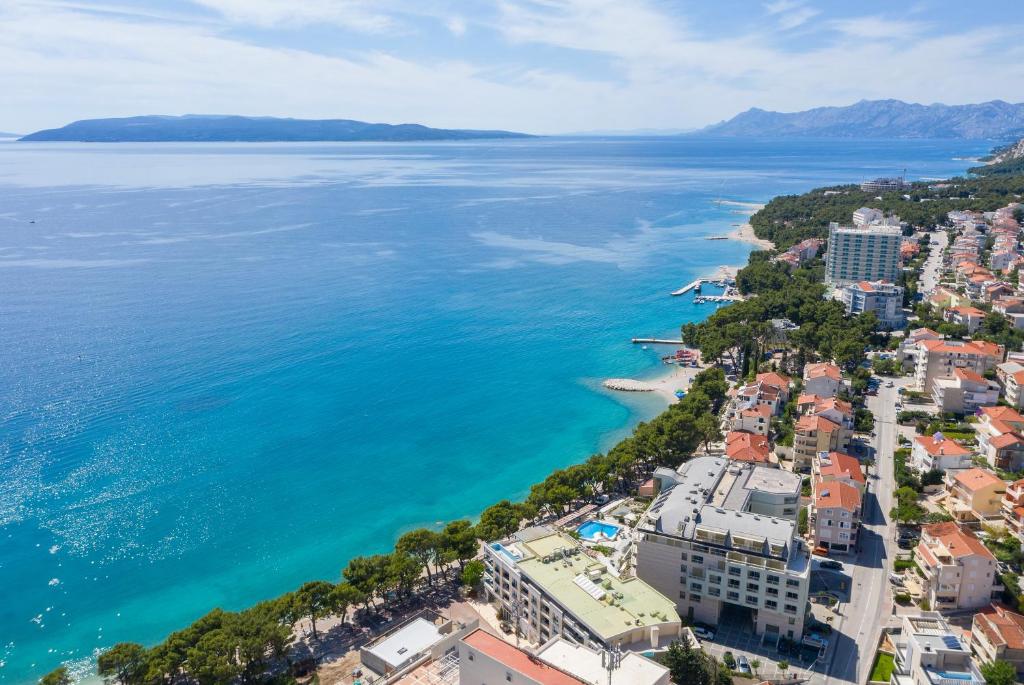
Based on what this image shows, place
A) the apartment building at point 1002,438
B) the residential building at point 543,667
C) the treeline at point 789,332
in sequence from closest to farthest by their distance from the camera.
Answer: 1. the residential building at point 543,667
2. the apartment building at point 1002,438
3. the treeline at point 789,332

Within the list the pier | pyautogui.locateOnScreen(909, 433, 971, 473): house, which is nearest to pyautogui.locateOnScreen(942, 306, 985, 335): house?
the pier

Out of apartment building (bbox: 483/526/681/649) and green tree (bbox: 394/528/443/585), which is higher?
apartment building (bbox: 483/526/681/649)

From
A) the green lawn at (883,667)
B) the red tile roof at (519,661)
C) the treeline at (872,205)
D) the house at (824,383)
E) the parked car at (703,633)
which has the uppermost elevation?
the treeline at (872,205)

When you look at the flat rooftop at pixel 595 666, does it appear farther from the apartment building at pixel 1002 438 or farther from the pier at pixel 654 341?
the pier at pixel 654 341

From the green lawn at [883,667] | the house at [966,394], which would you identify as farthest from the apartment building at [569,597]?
the house at [966,394]

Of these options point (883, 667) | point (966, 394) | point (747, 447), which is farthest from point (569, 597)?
point (966, 394)

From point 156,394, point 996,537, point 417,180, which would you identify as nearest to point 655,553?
point 996,537

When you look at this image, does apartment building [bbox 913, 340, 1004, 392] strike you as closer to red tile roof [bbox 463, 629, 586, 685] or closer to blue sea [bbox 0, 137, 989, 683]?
blue sea [bbox 0, 137, 989, 683]
